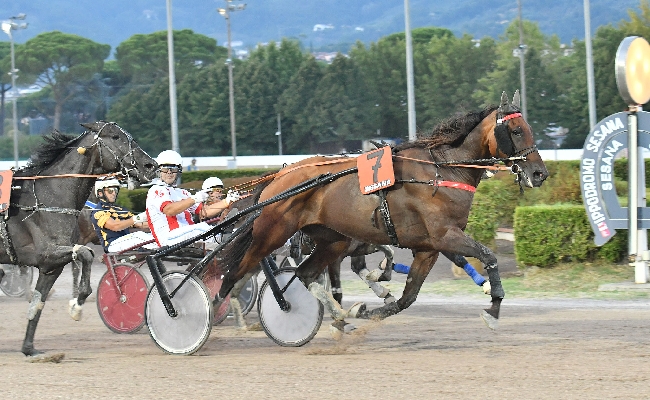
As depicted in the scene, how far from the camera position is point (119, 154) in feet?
23.3

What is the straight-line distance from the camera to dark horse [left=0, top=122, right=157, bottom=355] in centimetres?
704

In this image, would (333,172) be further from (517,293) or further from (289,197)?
(517,293)

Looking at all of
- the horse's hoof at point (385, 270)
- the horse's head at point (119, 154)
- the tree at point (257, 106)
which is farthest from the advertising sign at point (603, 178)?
the tree at point (257, 106)

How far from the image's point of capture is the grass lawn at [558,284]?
33.6ft

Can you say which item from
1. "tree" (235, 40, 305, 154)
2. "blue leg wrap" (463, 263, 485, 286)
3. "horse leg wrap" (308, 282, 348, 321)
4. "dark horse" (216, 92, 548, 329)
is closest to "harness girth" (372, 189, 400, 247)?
"dark horse" (216, 92, 548, 329)

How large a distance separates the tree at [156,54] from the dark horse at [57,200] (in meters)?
70.2

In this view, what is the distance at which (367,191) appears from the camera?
6.90 meters

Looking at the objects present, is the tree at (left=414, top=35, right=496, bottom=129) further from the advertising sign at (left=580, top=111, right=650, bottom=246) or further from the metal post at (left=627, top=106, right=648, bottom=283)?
the metal post at (left=627, top=106, right=648, bottom=283)

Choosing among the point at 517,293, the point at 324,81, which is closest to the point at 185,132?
the point at 324,81

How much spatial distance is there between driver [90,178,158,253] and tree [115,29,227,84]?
67.9 metres

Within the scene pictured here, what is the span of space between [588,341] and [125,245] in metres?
4.02

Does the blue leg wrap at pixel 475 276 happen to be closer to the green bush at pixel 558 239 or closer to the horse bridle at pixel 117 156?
the green bush at pixel 558 239

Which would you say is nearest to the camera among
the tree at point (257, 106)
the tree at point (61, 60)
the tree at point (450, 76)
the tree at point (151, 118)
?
the tree at point (450, 76)

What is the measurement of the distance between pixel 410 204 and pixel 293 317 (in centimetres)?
139
